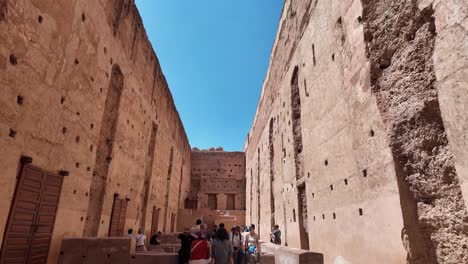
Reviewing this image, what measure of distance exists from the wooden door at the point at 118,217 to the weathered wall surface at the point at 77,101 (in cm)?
30

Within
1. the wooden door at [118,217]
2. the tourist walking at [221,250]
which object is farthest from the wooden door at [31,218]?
the wooden door at [118,217]

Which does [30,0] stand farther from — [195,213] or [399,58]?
[195,213]

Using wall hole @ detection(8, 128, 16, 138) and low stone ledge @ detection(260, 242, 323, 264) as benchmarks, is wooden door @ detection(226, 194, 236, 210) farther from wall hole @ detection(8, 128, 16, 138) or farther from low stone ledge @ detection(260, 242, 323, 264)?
wall hole @ detection(8, 128, 16, 138)

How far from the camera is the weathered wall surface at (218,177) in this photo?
27.2 metres

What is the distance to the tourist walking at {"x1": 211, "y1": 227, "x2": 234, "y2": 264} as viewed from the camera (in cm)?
461

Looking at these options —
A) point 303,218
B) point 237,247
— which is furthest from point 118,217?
point 303,218

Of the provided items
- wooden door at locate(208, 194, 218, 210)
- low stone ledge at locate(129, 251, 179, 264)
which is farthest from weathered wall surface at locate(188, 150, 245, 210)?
low stone ledge at locate(129, 251, 179, 264)

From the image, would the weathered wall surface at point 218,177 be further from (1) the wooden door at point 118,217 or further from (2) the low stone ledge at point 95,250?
(2) the low stone ledge at point 95,250

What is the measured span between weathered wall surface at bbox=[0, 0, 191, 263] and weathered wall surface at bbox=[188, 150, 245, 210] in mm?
15646

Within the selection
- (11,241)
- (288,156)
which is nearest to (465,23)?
(11,241)

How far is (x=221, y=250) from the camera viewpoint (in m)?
4.66

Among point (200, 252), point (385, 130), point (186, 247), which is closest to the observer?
point (200, 252)

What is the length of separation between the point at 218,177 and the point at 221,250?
76.3 feet

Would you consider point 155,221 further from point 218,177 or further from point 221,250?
point 218,177
